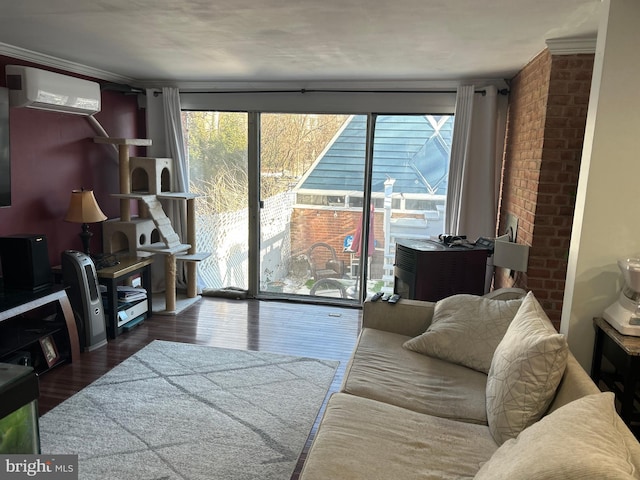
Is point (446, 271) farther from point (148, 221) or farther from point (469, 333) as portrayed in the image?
point (148, 221)

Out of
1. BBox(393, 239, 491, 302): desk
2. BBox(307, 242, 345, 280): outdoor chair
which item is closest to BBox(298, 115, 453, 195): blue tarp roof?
BBox(307, 242, 345, 280): outdoor chair

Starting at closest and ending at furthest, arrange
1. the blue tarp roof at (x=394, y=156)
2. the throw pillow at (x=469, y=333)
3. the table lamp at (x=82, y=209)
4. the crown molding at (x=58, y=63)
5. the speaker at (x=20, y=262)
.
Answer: the throw pillow at (x=469, y=333), the speaker at (x=20, y=262), the crown molding at (x=58, y=63), the table lamp at (x=82, y=209), the blue tarp roof at (x=394, y=156)

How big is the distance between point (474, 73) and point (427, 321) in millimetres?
2245

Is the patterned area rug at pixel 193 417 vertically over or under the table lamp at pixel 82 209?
under

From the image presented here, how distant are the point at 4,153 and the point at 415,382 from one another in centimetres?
304

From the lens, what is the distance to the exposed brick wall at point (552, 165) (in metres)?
2.88

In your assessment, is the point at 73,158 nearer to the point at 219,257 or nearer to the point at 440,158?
the point at 219,257

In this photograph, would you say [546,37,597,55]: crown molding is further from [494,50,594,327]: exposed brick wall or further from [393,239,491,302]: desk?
[393,239,491,302]: desk

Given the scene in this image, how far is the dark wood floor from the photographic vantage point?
3.18 meters

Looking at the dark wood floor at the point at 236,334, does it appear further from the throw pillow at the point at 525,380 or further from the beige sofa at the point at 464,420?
the throw pillow at the point at 525,380

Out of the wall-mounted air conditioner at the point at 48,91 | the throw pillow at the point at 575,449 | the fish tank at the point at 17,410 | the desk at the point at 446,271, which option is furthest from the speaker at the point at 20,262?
the throw pillow at the point at 575,449

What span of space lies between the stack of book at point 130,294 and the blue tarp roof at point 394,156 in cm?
186

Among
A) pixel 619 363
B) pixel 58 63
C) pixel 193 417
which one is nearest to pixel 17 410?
pixel 193 417

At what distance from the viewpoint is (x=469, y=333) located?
245 cm
